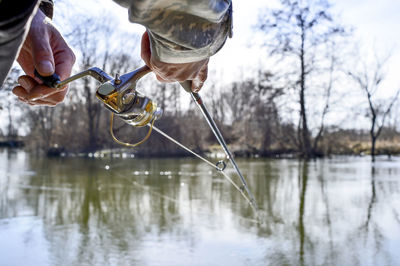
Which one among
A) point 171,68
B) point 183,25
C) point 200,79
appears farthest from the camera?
point 200,79

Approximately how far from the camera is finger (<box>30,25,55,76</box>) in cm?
108

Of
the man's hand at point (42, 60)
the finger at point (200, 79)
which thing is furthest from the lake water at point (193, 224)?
the finger at point (200, 79)

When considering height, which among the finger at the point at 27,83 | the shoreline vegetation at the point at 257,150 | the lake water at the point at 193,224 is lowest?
the lake water at the point at 193,224

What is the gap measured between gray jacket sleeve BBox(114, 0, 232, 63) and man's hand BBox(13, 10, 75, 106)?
48 cm

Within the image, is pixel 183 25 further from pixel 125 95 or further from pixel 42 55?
pixel 42 55

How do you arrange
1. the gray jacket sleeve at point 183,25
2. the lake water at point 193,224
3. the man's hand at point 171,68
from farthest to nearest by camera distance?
the lake water at point 193,224 < the man's hand at point 171,68 < the gray jacket sleeve at point 183,25

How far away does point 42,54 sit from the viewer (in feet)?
3.68

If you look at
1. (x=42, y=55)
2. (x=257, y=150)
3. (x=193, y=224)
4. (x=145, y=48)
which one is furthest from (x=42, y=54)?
(x=257, y=150)

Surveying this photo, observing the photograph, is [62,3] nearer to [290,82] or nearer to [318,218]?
[318,218]

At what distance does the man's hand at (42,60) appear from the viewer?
1.10 meters

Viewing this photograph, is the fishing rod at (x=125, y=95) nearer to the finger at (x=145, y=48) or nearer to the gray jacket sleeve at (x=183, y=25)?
the finger at (x=145, y=48)

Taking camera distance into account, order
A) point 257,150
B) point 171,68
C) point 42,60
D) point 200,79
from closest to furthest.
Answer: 1. point 171,68
2. point 200,79
3. point 42,60
4. point 257,150

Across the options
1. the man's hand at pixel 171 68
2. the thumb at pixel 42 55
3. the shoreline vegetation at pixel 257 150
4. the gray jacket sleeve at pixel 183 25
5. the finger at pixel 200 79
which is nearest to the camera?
the gray jacket sleeve at pixel 183 25

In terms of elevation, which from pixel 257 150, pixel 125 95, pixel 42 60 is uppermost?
pixel 42 60
